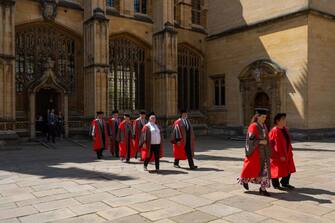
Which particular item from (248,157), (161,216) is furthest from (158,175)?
(161,216)

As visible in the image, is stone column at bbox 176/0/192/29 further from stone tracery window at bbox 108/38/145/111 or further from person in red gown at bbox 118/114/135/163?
person in red gown at bbox 118/114/135/163

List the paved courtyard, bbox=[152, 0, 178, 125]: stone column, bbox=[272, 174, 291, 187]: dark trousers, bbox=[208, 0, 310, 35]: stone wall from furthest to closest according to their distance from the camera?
bbox=[152, 0, 178, 125]: stone column → bbox=[208, 0, 310, 35]: stone wall → bbox=[272, 174, 291, 187]: dark trousers → the paved courtyard

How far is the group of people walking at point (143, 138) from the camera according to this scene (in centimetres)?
952

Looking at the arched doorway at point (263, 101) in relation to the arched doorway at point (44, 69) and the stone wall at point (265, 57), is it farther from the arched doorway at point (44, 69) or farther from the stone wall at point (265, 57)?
the arched doorway at point (44, 69)

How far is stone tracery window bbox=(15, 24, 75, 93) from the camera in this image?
58.3ft

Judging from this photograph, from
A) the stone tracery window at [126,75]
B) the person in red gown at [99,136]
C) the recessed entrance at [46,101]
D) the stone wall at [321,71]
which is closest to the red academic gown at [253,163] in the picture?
the person in red gown at [99,136]

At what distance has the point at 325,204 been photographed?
19.9 ft

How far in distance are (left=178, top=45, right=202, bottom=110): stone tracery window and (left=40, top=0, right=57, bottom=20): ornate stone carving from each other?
343 inches

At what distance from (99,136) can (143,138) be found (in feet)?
11.0

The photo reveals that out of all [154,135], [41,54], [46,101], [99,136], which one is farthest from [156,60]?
[154,135]

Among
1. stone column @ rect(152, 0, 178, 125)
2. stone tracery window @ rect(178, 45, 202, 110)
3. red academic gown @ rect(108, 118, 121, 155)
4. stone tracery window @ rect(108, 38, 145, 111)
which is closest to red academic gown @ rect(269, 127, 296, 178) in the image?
red academic gown @ rect(108, 118, 121, 155)

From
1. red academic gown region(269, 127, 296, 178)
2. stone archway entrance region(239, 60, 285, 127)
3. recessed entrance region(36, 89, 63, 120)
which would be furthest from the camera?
stone archway entrance region(239, 60, 285, 127)

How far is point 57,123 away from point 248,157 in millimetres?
12306

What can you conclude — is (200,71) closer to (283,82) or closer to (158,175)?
(283,82)
